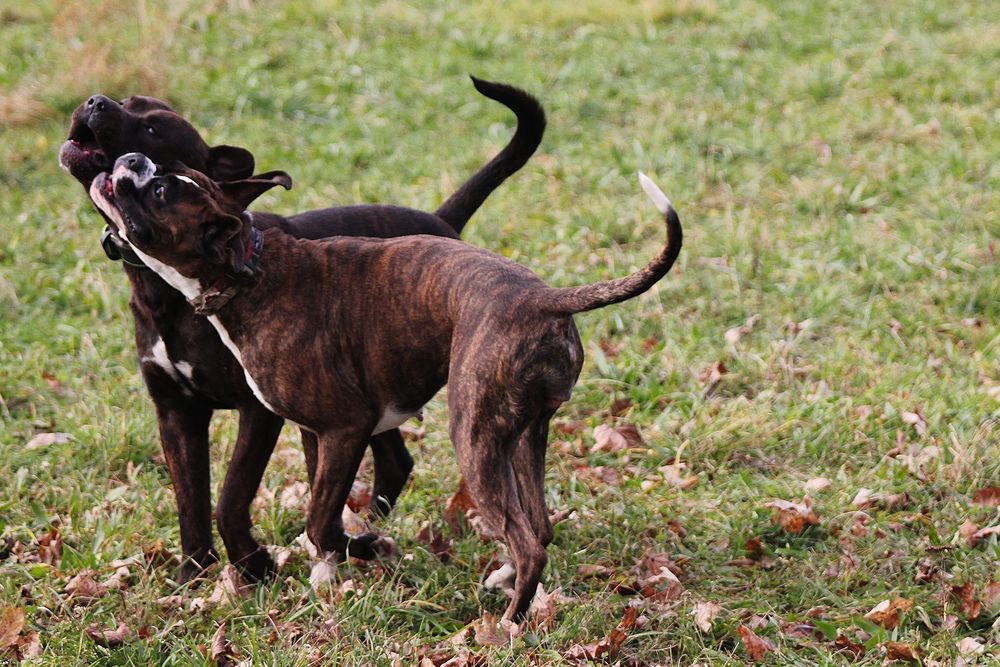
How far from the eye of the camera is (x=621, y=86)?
404 inches

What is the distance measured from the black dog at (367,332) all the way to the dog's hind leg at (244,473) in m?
0.22

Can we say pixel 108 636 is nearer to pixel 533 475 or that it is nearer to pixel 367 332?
pixel 367 332

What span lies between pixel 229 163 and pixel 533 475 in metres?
1.60

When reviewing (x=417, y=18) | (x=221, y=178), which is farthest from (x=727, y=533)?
(x=417, y=18)

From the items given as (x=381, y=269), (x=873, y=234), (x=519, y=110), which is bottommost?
(x=873, y=234)

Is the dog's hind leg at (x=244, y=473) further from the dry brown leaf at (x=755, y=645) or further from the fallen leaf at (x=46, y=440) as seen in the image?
the dry brown leaf at (x=755, y=645)

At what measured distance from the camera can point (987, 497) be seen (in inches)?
196

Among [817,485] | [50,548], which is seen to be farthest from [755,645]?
[50,548]

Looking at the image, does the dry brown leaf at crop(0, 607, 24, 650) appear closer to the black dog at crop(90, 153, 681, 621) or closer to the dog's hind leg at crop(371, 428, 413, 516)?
the black dog at crop(90, 153, 681, 621)

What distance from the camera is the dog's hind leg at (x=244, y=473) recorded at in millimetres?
4492

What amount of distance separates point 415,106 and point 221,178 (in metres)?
5.44

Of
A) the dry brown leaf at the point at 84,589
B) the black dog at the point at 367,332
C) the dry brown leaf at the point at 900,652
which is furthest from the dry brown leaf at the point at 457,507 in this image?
the dry brown leaf at the point at 900,652

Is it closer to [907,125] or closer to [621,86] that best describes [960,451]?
[907,125]

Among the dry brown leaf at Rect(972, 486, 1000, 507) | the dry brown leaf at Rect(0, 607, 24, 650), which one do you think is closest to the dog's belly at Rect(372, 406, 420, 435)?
the dry brown leaf at Rect(0, 607, 24, 650)
